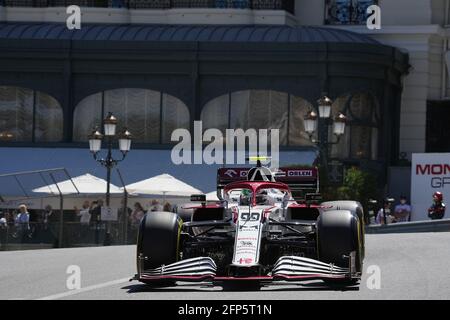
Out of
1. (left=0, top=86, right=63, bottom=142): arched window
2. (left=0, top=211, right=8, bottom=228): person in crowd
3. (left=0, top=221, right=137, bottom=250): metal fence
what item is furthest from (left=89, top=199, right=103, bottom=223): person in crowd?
(left=0, top=86, right=63, bottom=142): arched window

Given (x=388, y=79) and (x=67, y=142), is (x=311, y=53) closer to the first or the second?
(x=388, y=79)

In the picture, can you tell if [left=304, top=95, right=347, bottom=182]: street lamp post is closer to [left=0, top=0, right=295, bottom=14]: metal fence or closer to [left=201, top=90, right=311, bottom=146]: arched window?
[left=201, top=90, right=311, bottom=146]: arched window

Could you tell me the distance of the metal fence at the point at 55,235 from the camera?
3080 centimetres

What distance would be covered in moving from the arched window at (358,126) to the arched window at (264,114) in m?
1.25

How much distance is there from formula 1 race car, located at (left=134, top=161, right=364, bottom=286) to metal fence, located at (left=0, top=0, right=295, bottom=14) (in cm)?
3303

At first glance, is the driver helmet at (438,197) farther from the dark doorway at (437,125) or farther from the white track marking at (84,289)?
the white track marking at (84,289)

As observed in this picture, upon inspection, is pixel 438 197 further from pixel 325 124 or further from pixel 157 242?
Answer: pixel 157 242

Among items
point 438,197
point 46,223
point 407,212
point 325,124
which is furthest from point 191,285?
point 325,124

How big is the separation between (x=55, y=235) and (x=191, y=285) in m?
15.4

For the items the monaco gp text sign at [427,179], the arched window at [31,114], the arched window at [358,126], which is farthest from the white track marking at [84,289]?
the arched window at [31,114]

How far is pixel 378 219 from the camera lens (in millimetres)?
39875

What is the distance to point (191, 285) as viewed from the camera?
16734 millimetres

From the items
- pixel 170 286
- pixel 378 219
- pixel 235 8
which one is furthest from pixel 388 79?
pixel 170 286

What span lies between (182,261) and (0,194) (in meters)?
16.6
